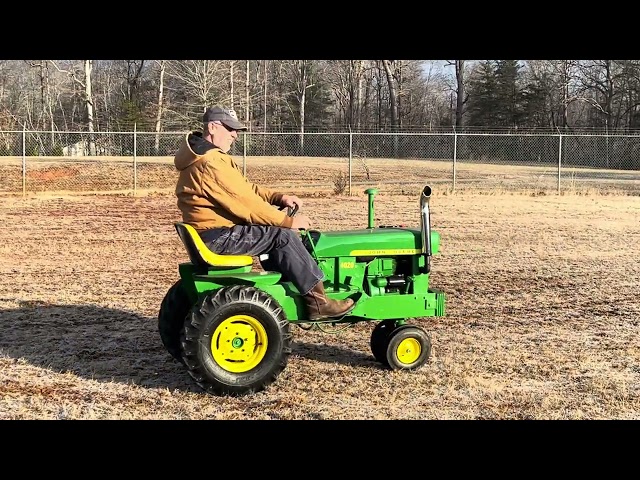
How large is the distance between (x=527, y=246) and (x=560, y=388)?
262 inches

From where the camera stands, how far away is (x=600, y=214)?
1606 cm

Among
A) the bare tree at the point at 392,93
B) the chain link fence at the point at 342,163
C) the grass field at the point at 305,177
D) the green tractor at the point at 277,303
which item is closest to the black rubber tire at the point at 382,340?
the green tractor at the point at 277,303

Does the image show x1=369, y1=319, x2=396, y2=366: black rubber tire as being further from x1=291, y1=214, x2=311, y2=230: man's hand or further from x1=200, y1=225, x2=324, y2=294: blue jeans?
x1=291, y1=214, x2=311, y2=230: man's hand

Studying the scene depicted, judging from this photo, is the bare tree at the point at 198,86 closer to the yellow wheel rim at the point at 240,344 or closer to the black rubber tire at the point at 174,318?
the black rubber tire at the point at 174,318

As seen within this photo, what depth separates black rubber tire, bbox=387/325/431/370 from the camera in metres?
5.32

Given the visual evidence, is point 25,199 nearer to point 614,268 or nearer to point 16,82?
point 614,268

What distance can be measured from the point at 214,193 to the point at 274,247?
559mm

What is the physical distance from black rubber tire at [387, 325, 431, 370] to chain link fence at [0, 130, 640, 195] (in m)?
13.8

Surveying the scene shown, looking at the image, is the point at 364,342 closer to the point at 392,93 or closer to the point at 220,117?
the point at 220,117

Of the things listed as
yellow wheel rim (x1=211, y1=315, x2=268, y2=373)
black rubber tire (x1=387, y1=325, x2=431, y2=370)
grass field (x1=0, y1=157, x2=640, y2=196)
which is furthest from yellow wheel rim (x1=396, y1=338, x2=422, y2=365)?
grass field (x1=0, y1=157, x2=640, y2=196)

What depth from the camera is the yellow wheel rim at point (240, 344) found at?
186 inches

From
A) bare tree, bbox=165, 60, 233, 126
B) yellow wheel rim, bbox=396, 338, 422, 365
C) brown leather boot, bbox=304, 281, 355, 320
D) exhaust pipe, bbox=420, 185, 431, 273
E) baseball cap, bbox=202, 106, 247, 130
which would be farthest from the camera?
bare tree, bbox=165, 60, 233, 126

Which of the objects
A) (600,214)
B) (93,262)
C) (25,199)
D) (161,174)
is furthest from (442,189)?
(93,262)

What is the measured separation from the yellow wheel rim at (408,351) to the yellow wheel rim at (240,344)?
1.13 metres
